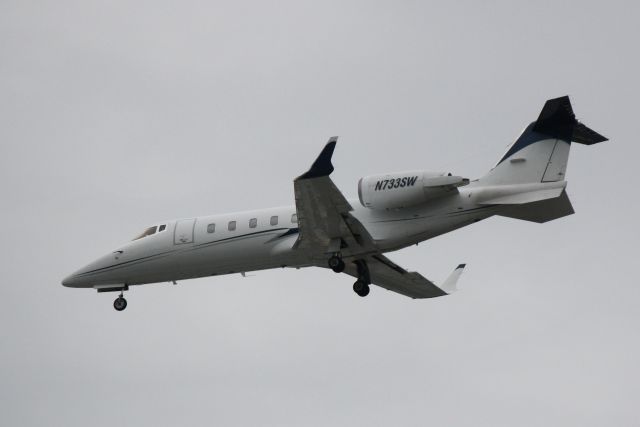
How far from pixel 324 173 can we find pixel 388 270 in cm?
660

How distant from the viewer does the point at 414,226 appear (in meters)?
29.0

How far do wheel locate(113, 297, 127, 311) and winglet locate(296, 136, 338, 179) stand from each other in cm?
929

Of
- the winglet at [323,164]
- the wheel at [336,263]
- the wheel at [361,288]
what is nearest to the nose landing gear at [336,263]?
the wheel at [336,263]

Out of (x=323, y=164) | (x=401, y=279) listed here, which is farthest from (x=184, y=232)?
(x=323, y=164)

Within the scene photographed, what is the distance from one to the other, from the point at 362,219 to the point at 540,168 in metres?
4.92

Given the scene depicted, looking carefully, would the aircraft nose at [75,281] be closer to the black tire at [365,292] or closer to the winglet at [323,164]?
the black tire at [365,292]

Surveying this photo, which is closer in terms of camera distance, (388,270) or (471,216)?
(471,216)

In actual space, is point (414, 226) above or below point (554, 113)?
below

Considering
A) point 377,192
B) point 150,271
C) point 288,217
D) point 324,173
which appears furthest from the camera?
point 150,271

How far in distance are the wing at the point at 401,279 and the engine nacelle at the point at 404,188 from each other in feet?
9.28

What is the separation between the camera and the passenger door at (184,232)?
105 ft

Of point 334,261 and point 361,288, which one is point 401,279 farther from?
point 334,261

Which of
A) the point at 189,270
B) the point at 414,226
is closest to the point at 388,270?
the point at 414,226

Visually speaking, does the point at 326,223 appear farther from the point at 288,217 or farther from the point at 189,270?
the point at 189,270
